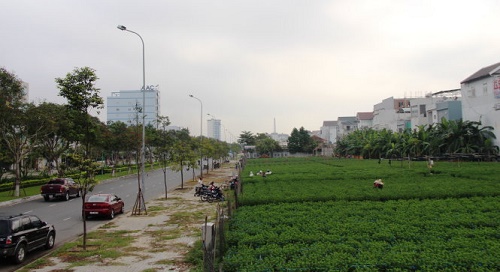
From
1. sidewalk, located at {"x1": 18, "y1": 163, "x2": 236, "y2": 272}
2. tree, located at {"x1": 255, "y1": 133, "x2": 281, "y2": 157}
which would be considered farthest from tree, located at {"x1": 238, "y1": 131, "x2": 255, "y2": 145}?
sidewalk, located at {"x1": 18, "y1": 163, "x2": 236, "y2": 272}

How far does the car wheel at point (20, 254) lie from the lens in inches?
433

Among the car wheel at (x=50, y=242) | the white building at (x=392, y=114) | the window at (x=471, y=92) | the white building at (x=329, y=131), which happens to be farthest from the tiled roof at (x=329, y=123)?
the car wheel at (x=50, y=242)

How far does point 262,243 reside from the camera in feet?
35.4

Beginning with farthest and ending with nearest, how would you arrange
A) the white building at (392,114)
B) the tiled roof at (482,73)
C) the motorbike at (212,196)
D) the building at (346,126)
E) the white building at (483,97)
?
1. the building at (346,126)
2. the white building at (392,114)
3. the tiled roof at (482,73)
4. the white building at (483,97)
5. the motorbike at (212,196)

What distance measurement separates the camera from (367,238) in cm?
1084

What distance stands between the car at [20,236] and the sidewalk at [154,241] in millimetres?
690

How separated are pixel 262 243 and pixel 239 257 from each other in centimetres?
156

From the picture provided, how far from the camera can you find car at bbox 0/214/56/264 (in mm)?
10750

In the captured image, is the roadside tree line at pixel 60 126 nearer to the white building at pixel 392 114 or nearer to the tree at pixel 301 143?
the white building at pixel 392 114

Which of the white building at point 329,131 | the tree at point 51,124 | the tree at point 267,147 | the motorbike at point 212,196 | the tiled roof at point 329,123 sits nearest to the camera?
the motorbike at point 212,196

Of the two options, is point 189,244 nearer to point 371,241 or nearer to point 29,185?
point 371,241

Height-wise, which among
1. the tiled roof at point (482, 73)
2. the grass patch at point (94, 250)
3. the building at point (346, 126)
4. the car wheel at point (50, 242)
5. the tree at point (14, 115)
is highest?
the tiled roof at point (482, 73)

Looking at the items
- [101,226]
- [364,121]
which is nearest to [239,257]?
[101,226]

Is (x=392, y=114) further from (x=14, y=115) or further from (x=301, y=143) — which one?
(x=14, y=115)
